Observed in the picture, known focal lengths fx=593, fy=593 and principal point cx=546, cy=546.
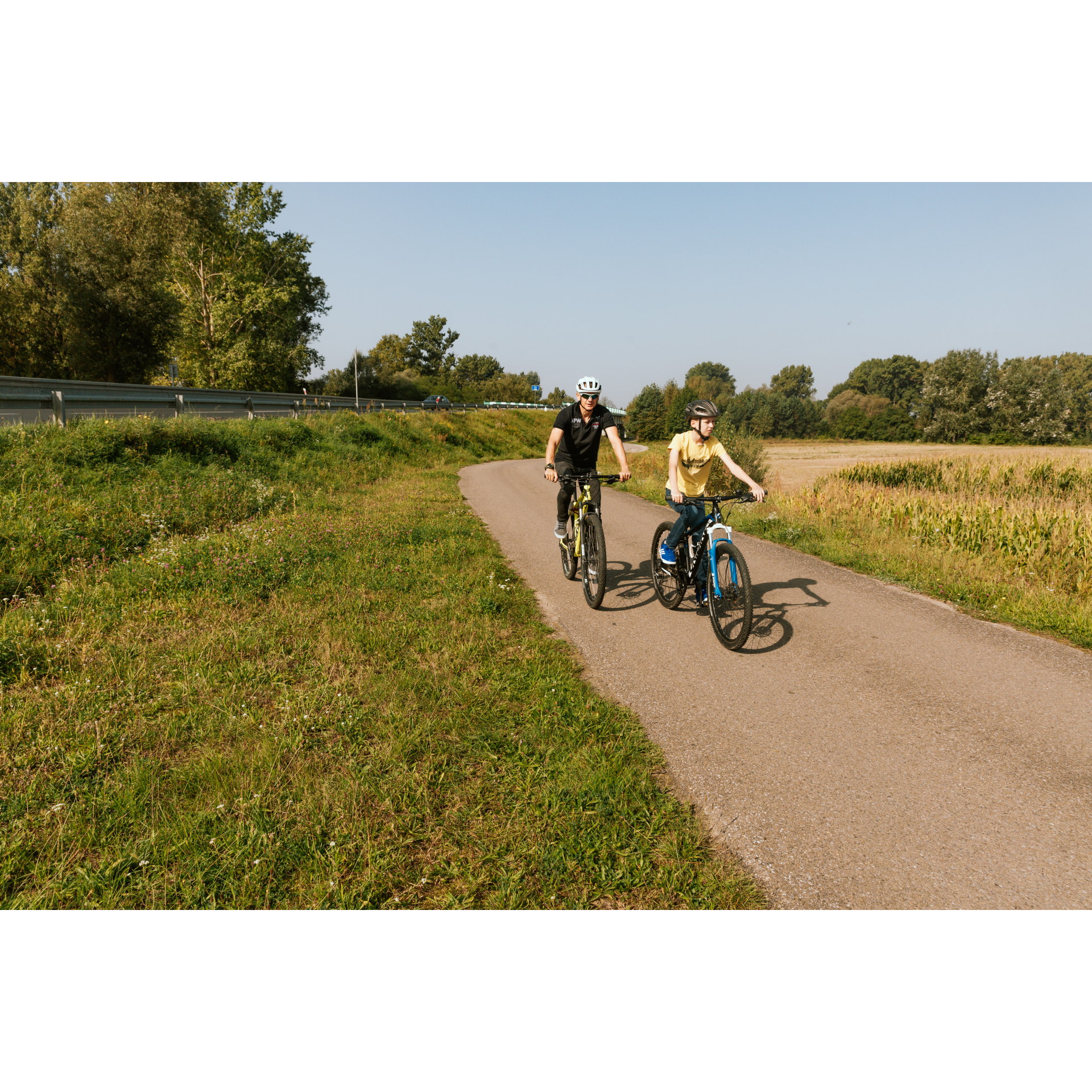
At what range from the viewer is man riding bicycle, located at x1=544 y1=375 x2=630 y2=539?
6562 millimetres

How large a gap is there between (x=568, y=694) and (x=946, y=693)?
2.79m

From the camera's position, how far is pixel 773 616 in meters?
6.08

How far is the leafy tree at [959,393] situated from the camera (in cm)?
6888

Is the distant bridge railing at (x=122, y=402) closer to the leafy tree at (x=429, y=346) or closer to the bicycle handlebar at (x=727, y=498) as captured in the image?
the bicycle handlebar at (x=727, y=498)

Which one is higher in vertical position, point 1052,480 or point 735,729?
point 1052,480

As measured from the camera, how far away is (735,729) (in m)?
3.85

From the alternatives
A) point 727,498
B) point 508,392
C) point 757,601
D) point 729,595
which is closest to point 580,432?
point 727,498

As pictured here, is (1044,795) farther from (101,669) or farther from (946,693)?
(101,669)

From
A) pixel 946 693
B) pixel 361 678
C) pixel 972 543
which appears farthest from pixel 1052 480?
pixel 361 678

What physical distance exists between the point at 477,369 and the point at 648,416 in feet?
152

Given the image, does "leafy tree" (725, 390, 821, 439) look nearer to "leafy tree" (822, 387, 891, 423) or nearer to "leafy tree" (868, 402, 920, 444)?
"leafy tree" (822, 387, 891, 423)

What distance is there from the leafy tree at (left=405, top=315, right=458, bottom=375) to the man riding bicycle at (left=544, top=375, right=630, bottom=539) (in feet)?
267

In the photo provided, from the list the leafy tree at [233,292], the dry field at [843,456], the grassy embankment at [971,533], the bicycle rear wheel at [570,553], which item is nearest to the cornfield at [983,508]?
the grassy embankment at [971,533]

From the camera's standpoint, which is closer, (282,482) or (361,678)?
(361,678)
